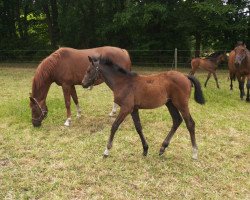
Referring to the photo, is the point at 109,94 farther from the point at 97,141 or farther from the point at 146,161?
the point at 146,161

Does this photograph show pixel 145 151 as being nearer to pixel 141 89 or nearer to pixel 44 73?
pixel 141 89

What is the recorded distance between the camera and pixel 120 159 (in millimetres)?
5121

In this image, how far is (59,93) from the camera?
10.9m

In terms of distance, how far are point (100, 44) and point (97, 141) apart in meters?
16.8

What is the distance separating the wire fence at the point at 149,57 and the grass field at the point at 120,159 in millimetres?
11252

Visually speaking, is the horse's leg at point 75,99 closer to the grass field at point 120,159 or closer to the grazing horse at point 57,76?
the grazing horse at point 57,76

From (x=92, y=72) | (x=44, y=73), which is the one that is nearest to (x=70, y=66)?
(x=44, y=73)

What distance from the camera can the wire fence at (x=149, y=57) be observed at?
19.3 metres

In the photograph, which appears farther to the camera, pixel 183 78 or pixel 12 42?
pixel 12 42

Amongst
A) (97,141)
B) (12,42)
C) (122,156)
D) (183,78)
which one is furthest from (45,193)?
(12,42)

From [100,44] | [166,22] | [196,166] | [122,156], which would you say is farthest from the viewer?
[100,44]

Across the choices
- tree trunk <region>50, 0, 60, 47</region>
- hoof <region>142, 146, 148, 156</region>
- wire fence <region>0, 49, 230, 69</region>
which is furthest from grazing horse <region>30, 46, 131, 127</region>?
tree trunk <region>50, 0, 60, 47</region>

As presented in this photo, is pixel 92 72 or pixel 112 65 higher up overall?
pixel 112 65

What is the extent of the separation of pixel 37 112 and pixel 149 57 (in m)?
14.2
